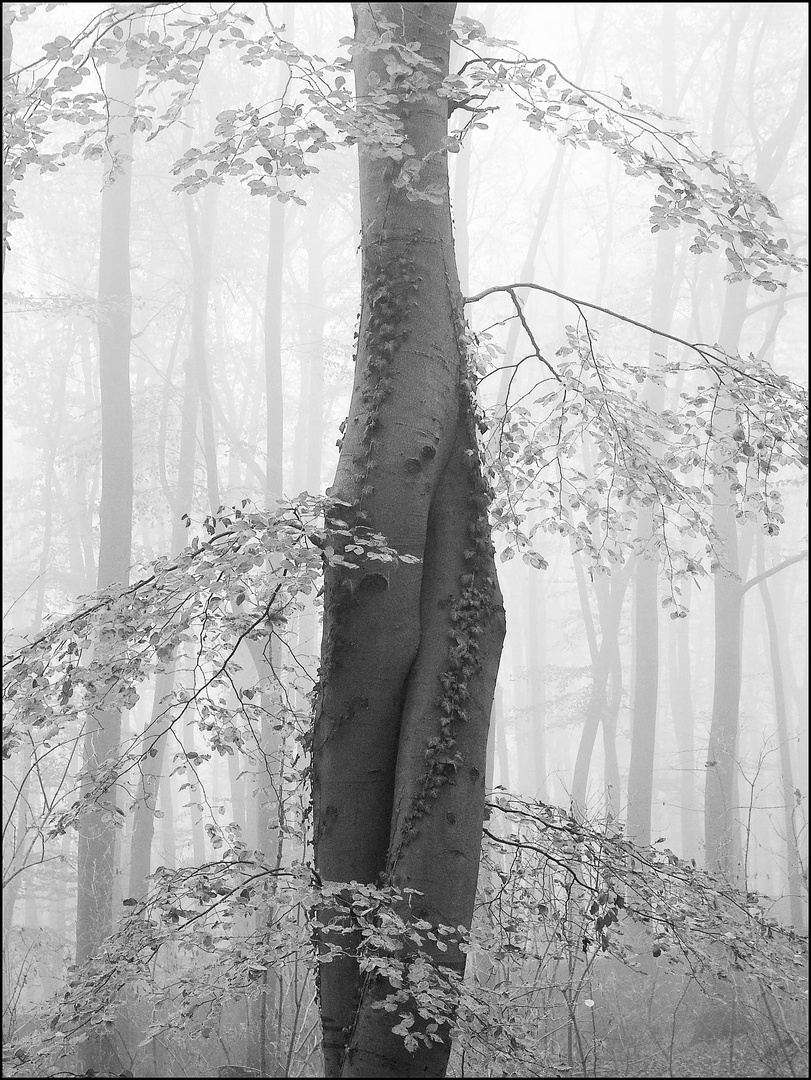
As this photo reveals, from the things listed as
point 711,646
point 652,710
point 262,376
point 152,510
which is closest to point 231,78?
point 262,376

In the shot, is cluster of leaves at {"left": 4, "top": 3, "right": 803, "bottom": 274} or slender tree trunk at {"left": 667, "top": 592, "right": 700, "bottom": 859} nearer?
cluster of leaves at {"left": 4, "top": 3, "right": 803, "bottom": 274}

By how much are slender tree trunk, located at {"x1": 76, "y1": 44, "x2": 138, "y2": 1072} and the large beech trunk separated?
4770 millimetres

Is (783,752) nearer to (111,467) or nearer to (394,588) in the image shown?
(111,467)

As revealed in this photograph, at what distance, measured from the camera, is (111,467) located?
885cm

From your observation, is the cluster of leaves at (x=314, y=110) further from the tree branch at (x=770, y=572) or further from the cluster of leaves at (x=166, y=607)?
the tree branch at (x=770, y=572)

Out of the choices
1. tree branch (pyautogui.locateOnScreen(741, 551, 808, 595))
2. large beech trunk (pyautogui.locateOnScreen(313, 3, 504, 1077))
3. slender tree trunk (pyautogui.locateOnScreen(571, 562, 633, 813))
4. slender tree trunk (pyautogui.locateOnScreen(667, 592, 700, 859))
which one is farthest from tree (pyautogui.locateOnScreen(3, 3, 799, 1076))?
slender tree trunk (pyautogui.locateOnScreen(667, 592, 700, 859))

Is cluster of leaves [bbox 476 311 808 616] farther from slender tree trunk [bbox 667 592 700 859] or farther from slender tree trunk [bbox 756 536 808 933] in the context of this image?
slender tree trunk [bbox 667 592 700 859]

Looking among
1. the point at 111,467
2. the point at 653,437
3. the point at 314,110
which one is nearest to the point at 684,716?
the point at 111,467

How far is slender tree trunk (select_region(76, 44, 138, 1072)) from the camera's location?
7539 millimetres

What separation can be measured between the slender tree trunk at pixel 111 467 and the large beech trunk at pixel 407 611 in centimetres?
477

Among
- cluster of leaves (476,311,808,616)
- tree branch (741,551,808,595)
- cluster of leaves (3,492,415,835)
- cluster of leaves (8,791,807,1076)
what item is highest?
tree branch (741,551,808,595)

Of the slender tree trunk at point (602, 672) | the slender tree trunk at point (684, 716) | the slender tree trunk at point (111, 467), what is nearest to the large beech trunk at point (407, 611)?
the slender tree trunk at point (111, 467)

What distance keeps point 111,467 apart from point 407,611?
6446 mm

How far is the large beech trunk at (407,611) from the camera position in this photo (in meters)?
3.03
